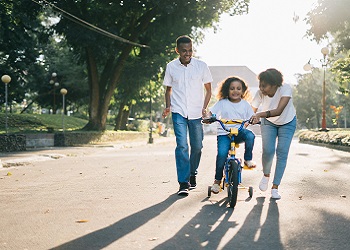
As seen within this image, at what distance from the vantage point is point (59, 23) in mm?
25125

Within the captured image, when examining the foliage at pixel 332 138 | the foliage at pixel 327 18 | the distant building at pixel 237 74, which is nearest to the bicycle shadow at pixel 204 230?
the foliage at pixel 327 18

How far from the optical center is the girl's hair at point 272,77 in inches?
262

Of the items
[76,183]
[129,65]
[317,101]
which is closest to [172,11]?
[129,65]

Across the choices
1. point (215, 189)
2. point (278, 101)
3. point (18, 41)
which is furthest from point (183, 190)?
point (18, 41)

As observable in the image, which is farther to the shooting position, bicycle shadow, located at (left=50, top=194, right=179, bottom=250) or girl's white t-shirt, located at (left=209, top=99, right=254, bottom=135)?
girl's white t-shirt, located at (left=209, top=99, right=254, bottom=135)

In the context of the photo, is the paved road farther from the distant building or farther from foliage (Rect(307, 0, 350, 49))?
the distant building

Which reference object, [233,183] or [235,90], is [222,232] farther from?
[235,90]

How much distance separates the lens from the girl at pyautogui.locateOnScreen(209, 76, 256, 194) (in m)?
6.62

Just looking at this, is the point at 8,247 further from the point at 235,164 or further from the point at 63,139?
the point at 63,139

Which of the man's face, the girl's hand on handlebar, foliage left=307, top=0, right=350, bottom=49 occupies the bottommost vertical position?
the girl's hand on handlebar

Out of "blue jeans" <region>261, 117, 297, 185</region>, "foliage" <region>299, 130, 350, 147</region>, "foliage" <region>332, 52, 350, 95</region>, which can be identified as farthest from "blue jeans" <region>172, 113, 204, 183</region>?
"foliage" <region>332, 52, 350, 95</region>

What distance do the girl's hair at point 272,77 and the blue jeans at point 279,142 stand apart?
56cm

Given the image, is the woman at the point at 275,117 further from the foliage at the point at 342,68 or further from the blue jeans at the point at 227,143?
the foliage at the point at 342,68

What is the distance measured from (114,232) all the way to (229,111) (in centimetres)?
261
